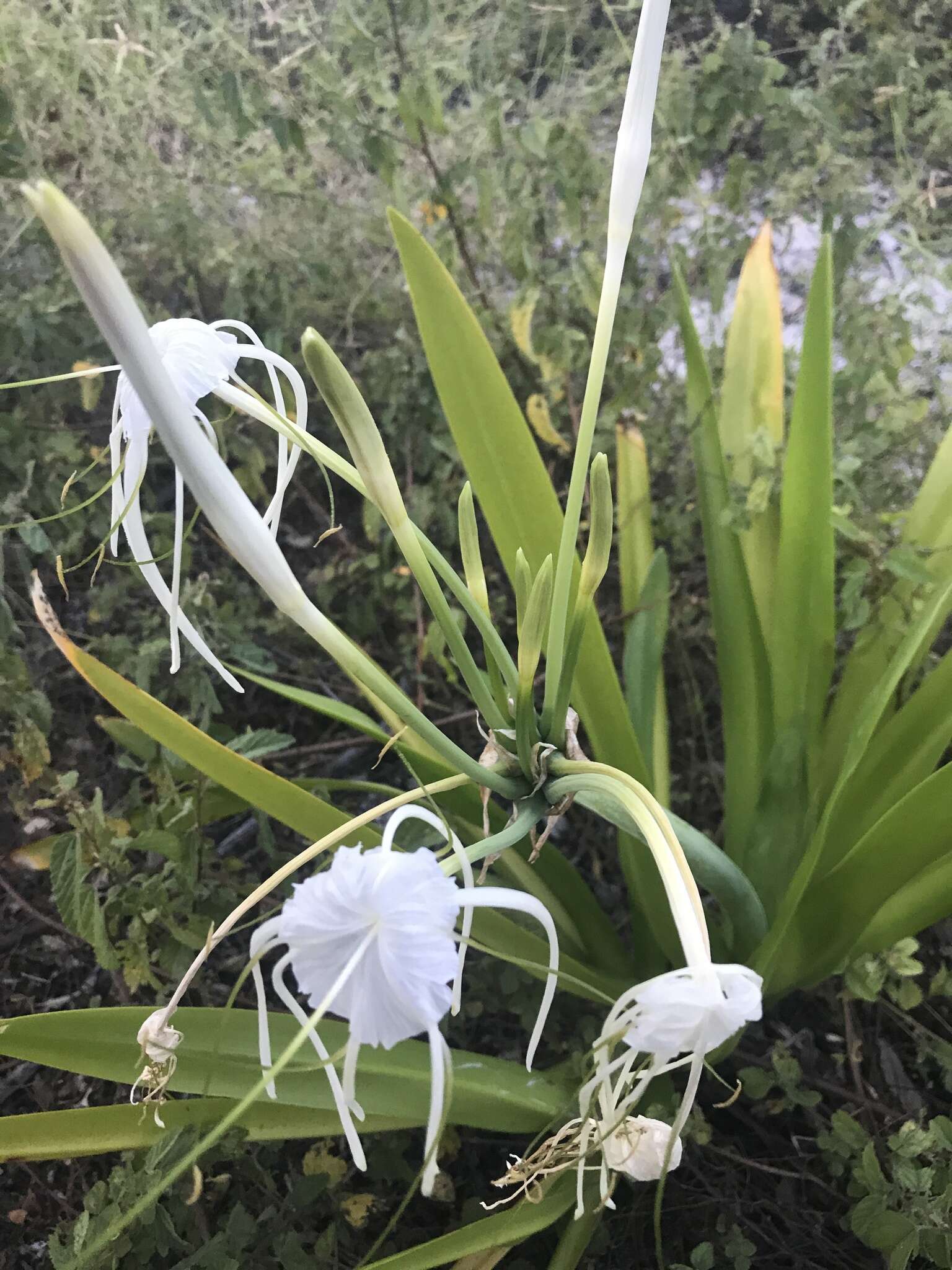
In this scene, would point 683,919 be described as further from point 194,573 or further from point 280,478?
point 194,573

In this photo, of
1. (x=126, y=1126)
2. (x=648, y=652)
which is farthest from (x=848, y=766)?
(x=126, y=1126)

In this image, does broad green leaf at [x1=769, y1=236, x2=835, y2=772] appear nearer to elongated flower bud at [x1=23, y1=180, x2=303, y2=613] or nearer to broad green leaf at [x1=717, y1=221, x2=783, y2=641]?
broad green leaf at [x1=717, y1=221, x2=783, y2=641]

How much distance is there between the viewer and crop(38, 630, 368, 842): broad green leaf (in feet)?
1.92

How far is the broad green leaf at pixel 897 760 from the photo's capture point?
2.17 feet

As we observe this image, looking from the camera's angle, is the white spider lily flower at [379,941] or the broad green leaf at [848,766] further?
the broad green leaf at [848,766]

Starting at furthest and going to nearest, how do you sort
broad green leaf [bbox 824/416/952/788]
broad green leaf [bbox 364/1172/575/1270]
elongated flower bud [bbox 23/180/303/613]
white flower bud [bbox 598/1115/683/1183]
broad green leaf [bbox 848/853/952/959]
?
broad green leaf [bbox 824/416/952/788] → broad green leaf [bbox 848/853/952/959] → broad green leaf [bbox 364/1172/575/1270] → white flower bud [bbox 598/1115/683/1183] → elongated flower bud [bbox 23/180/303/613]

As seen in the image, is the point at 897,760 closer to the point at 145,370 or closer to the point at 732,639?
the point at 732,639

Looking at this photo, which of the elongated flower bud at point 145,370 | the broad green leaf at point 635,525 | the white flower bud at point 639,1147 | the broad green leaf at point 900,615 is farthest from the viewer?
the broad green leaf at point 635,525

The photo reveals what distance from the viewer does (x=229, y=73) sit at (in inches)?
33.5

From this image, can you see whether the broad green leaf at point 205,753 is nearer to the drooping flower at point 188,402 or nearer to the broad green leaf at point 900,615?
the drooping flower at point 188,402

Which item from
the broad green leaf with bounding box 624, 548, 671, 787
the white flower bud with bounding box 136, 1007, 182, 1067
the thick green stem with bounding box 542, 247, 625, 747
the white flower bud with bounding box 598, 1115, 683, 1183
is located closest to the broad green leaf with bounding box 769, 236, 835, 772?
the broad green leaf with bounding box 624, 548, 671, 787

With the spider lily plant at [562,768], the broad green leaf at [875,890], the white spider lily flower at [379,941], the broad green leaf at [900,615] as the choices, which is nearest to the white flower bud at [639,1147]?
the spider lily plant at [562,768]

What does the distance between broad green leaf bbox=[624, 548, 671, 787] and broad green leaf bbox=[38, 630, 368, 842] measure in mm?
293

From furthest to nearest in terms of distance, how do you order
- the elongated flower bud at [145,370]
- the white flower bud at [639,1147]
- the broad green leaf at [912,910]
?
the broad green leaf at [912,910] → the white flower bud at [639,1147] → the elongated flower bud at [145,370]
